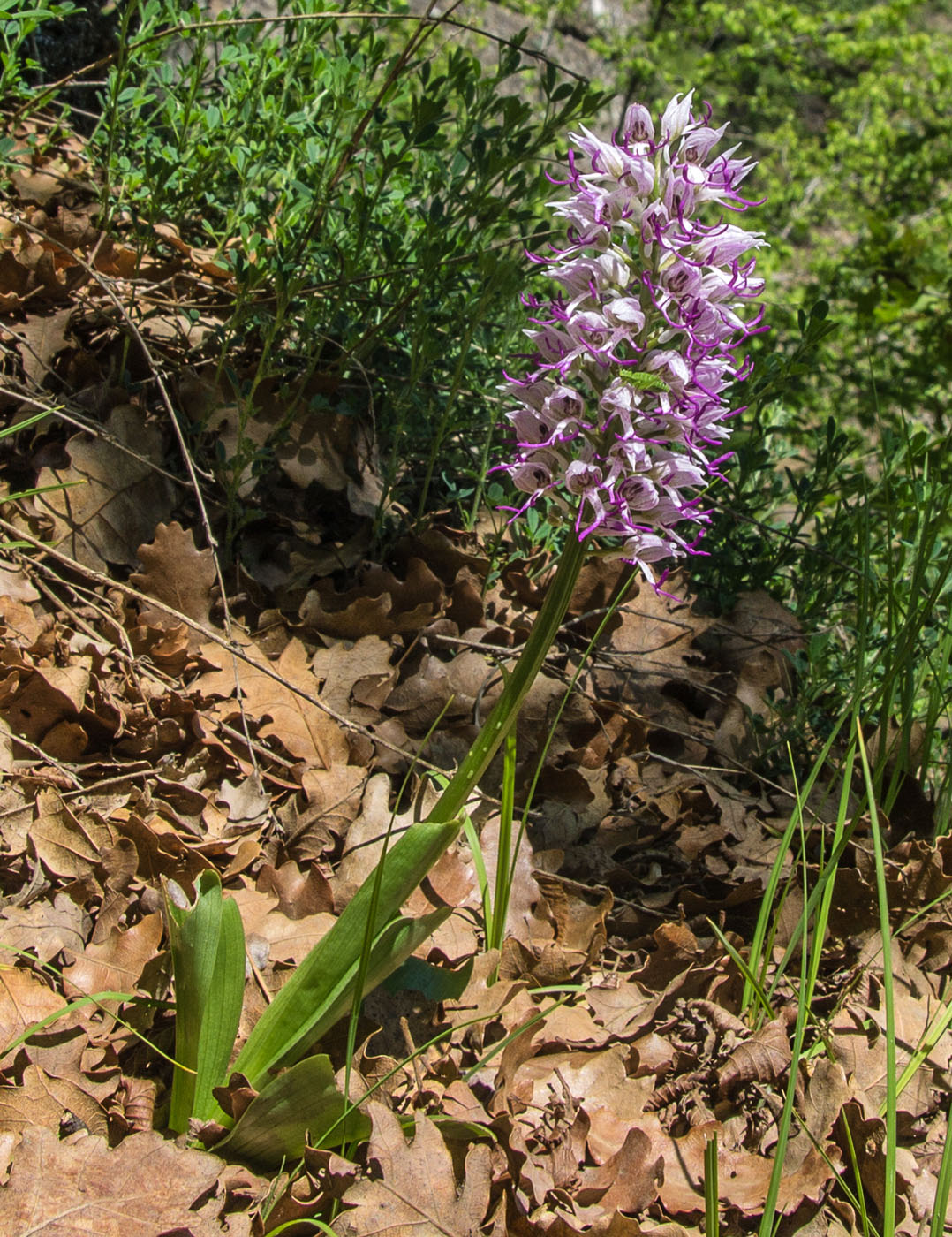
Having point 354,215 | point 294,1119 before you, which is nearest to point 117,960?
point 294,1119

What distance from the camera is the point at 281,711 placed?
229 cm

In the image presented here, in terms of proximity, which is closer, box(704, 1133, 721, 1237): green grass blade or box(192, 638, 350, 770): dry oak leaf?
box(704, 1133, 721, 1237): green grass blade

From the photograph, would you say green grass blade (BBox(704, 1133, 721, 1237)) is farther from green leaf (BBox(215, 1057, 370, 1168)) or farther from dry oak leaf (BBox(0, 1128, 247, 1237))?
dry oak leaf (BBox(0, 1128, 247, 1237))

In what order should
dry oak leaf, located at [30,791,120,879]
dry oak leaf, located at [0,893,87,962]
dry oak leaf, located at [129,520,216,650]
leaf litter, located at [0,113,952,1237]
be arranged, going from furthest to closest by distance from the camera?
dry oak leaf, located at [129,520,216,650]
dry oak leaf, located at [30,791,120,879]
dry oak leaf, located at [0,893,87,962]
leaf litter, located at [0,113,952,1237]

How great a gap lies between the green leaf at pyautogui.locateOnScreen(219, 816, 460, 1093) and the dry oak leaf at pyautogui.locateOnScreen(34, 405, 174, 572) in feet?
4.26

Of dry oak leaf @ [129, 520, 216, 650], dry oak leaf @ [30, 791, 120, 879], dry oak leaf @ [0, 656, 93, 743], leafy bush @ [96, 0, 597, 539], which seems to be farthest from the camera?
leafy bush @ [96, 0, 597, 539]

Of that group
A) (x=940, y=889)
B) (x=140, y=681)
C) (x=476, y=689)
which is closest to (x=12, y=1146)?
(x=140, y=681)

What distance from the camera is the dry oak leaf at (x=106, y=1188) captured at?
4.42 feet

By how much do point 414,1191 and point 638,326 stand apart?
1264 millimetres

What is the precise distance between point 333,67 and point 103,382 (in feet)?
3.21

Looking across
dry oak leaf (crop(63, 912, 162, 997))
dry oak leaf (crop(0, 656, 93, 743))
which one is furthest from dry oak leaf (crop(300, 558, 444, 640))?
dry oak leaf (crop(63, 912, 162, 997))

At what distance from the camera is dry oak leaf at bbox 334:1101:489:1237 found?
144 centimetres

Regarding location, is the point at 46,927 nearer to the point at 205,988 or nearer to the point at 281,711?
the point at 205,988

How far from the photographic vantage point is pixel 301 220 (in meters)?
2.81
